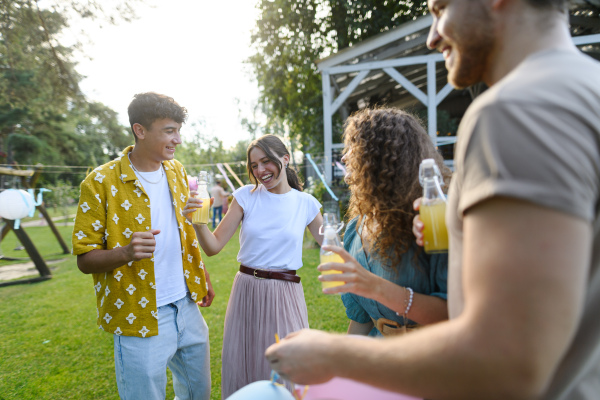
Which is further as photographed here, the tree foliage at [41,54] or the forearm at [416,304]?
the tree foliage at [41,54]

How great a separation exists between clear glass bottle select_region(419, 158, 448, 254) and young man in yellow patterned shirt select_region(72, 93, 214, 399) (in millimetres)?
1629

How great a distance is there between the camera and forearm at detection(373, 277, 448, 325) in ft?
4.61

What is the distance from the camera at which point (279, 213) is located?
9.57 feet

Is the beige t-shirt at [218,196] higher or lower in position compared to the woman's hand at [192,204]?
lower

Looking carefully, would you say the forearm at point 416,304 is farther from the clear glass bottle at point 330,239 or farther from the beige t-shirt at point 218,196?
the beige t-shirt at point 218,196

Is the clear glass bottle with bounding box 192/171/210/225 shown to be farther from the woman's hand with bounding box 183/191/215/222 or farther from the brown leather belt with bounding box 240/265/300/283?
the brown leather belt with bounding box 240/265/300/283

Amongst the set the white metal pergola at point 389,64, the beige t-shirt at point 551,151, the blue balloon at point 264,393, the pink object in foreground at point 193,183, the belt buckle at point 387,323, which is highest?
the white metal pergola at point 389,64

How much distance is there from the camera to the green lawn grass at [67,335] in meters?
3.90

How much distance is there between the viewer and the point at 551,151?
22.6 inches

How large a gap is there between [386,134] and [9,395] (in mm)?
4455

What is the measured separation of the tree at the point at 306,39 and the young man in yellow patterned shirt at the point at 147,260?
10.8 m

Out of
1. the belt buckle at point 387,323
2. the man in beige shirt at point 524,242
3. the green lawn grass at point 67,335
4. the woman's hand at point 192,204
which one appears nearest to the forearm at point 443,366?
the man in beige shirt at point 524,242

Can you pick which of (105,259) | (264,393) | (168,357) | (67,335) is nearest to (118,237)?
(105,259)

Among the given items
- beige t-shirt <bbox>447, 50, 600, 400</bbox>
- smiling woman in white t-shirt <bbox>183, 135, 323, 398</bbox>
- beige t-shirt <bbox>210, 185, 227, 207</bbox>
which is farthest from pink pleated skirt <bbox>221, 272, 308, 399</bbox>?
beige t-shirt <bbox>210, 185, 227, 207</bbox>
